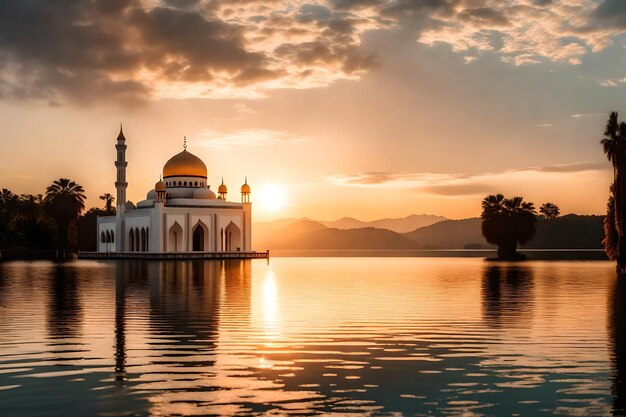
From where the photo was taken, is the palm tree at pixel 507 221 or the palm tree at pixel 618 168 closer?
the palm tree at pixel 618 168

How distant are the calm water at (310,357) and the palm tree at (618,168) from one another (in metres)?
20.1

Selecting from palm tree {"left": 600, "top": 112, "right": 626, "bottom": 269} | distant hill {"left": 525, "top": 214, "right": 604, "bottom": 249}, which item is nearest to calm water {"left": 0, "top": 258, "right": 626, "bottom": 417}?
palm tree {"left": 600, "top": 112, "right": 626, "bottom": 269}

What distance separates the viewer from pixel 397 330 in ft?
63.7

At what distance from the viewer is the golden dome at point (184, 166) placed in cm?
10781

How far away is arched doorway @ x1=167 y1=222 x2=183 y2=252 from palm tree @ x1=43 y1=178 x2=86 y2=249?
561 inches

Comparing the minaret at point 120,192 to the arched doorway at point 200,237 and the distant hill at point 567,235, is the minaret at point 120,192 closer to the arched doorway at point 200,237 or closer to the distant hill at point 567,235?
the arched doorway at point 200,237

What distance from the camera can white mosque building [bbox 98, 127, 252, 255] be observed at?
325 ft

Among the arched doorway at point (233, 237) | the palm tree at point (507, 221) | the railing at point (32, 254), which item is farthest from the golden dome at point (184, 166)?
the palm tree at point (507, 221)

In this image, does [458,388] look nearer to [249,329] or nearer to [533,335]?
[533,335]

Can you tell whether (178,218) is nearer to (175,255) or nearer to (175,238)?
(175,238)

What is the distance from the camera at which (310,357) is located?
49.0 ft

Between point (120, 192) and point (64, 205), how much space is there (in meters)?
7.56

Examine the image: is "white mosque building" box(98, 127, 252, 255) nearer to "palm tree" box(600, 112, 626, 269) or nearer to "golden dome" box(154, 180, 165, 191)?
"golden dome" box(154, 180, 165, 191)

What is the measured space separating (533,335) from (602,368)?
472 cm
